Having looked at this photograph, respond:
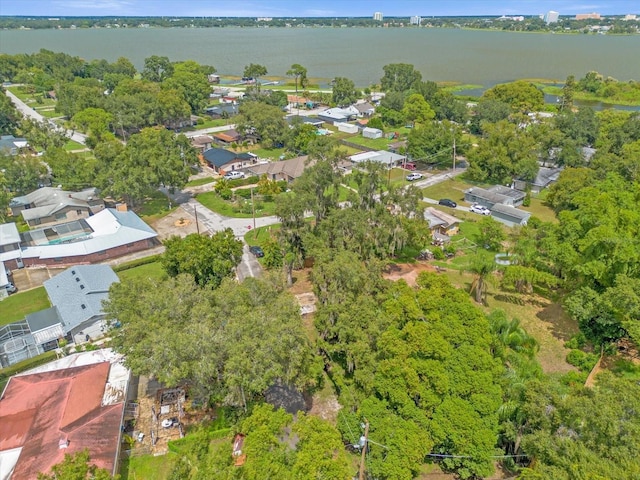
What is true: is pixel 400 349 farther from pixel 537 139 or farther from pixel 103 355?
pixel 537 139

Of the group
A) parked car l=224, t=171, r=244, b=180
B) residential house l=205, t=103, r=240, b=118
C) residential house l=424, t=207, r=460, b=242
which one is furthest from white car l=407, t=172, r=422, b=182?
residential house l=205, t=103, r=240, b=118

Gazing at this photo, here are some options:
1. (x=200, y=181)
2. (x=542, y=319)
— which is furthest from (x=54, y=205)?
(x=542, y=319)

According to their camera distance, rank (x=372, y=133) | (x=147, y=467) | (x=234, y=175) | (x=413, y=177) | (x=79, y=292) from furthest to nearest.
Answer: (x=372, y=133), (x=234, y=175), (x=413, y=177), (x=79, y=292), (x=147, y=467)

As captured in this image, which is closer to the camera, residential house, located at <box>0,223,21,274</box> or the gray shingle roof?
the gray shingle roof

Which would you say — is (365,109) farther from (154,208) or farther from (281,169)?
(154,208)

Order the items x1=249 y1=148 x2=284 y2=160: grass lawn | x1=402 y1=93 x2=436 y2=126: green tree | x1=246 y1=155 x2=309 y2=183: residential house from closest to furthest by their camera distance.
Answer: x1=246 y1=155 x2=309 y2=183: residential house
x1=249 y1=148 x2=284 y2=160: grass lawn
x1=402 y1=93 x2=436 y2=126: green tree

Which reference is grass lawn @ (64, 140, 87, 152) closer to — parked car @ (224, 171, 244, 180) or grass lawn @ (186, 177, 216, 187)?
grass lawn @ (186, 177, 216, 187)
